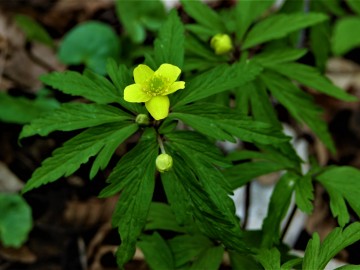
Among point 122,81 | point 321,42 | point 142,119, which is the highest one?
point 321,42

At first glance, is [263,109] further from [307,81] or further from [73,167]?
[73,167]

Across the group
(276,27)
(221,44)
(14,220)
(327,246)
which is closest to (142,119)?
(221,44)

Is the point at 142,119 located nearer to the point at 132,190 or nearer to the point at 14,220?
the point at 132,190

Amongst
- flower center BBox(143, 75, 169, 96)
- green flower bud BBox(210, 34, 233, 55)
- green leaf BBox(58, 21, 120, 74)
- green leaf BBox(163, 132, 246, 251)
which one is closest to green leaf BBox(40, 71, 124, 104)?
flower center BBox(143, 75, 169, 96)

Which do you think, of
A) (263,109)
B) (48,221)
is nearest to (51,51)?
(48,221)

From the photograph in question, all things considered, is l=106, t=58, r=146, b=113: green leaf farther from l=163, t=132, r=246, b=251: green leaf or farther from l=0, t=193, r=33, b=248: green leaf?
l=0, t=193, r=33, b=248: green leaf
